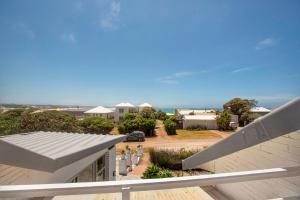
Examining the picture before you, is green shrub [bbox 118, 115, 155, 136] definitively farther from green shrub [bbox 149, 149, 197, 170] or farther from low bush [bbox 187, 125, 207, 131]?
green shrub [bbox 149, 149, 197, 170]

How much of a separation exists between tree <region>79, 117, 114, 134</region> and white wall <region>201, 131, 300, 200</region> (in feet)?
89.9

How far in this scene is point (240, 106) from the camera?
42562 millimetres

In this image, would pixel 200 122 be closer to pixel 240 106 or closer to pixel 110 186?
pixel 240 106

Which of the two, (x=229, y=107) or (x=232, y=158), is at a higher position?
(x=229, y=107)

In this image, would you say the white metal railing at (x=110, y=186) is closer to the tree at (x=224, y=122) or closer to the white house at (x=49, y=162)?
the white house at (x=49, y=162)

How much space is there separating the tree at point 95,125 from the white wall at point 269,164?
27387mm

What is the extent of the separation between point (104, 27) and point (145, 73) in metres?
33.8

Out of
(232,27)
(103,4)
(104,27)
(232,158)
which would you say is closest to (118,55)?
(104,27)

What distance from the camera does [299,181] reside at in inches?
90.7

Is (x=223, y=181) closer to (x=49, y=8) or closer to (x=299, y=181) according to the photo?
(x=299, y=181)

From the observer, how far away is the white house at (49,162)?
1555 mm

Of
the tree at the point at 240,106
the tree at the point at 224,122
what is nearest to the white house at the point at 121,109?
the tree at the point at 224,122

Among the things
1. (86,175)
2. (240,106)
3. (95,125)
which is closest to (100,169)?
(86,175)

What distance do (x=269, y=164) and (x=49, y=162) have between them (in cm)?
314
